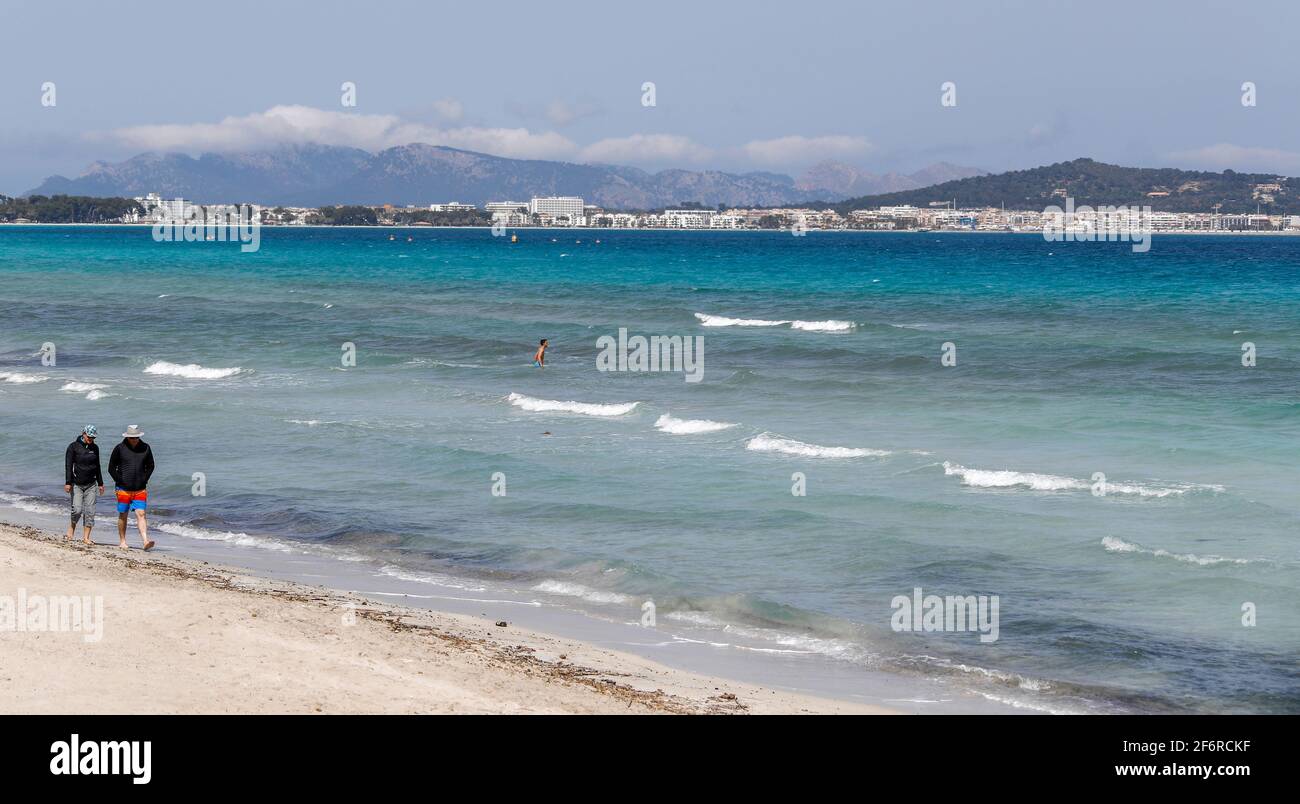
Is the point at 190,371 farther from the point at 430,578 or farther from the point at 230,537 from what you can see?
the point at 430,578

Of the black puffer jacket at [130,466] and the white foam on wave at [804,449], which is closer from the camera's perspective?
the black puffer jacket at [130,466]

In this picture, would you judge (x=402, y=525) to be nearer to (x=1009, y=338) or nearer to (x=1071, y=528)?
(x=1071, y=528)

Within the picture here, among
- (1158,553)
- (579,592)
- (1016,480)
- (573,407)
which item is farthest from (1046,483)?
(573,407)

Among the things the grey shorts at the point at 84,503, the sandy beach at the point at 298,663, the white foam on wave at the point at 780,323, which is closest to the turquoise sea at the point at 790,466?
the white foam on wave at the point at 780,323

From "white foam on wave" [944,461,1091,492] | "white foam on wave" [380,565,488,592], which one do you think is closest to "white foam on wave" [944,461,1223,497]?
"white foam on wave" [944,461,1091,492]

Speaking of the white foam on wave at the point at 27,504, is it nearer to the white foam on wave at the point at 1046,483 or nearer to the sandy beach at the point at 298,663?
the sandy beach at the point at 298,663

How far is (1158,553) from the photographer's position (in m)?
17.8

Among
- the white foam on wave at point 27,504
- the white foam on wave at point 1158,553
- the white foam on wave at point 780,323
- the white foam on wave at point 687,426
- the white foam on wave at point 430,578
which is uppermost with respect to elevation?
the white foam on wave at point 780,323

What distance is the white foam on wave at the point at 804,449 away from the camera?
2492 cm

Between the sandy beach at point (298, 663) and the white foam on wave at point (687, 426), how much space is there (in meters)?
13.0

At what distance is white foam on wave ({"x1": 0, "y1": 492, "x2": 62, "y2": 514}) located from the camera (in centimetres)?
2114
